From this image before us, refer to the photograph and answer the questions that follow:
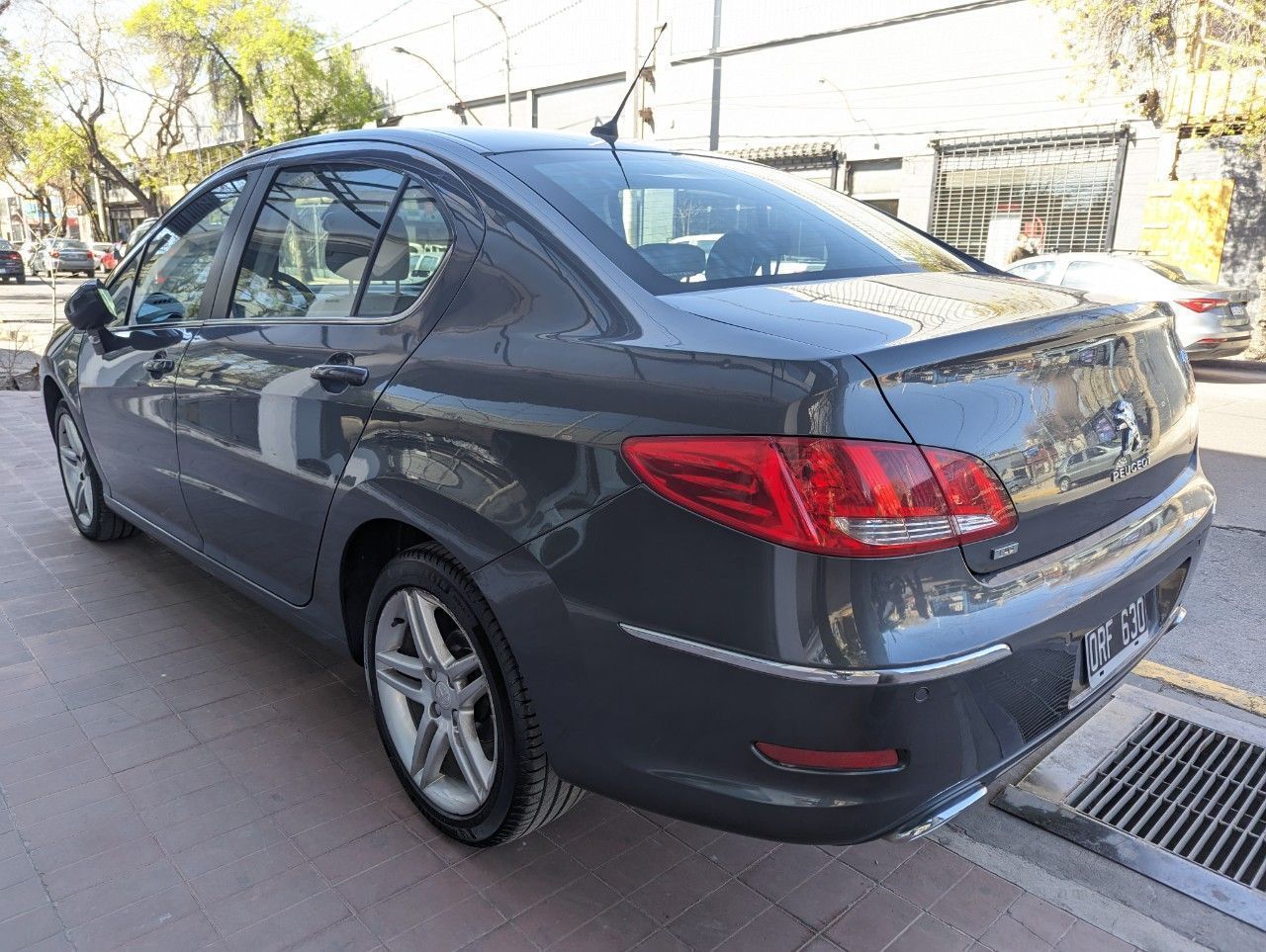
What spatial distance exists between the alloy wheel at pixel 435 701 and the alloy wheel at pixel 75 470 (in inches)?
107

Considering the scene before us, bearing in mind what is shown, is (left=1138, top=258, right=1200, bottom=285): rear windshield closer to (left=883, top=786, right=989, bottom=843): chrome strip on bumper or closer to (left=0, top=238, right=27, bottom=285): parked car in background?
(left=883, top=786, right=989, bottom=843): chrome strip on bumper

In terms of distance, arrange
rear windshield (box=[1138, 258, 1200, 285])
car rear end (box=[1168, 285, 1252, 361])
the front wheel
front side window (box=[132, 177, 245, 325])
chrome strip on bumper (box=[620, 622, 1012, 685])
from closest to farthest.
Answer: chrome strip on bumper (box=[620, 622, 1012, 685]), the front wheel, front side window (box=[132, 177, 245, 325]), car rear end (box=[1168, 285, 1252, 361]), rear windshield (box=[1138, 258, 1200, 285])

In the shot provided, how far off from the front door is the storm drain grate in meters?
3.05

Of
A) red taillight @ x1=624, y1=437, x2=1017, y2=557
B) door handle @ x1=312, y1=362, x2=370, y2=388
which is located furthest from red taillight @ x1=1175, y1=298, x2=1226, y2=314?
door handle @ x1=312, y1=362, x2=370, y2=388

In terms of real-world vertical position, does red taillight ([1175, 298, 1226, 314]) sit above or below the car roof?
below

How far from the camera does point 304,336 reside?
2.61 metres

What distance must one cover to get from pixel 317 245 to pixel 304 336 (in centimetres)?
34

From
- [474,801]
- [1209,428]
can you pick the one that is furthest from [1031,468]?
[1209,428]

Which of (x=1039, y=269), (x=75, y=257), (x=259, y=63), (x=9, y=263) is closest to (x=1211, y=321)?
(x=1039, y=269)

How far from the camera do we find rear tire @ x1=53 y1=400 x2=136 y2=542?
4.47m

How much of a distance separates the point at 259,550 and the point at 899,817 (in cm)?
208

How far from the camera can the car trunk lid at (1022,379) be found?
5.48 feet

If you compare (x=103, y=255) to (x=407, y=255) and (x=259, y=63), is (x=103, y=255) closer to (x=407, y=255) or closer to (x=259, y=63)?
(x=259, y=63)

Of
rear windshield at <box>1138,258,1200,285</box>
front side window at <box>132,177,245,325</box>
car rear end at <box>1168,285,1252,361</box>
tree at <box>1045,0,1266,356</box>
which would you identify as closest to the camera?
front side window at <box>132,177,245,325</box>
